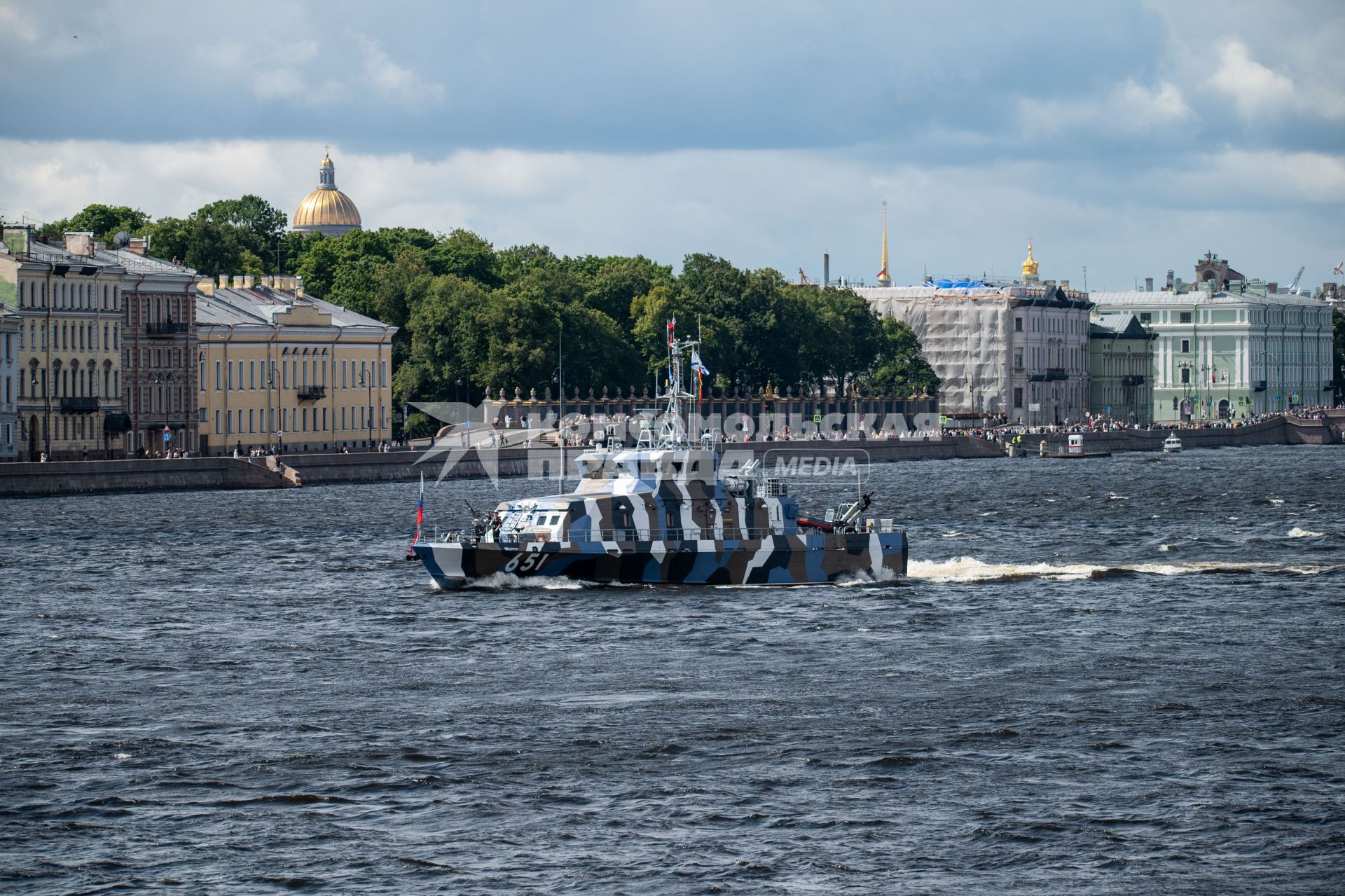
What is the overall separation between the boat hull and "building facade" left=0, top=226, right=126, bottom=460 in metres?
47.8

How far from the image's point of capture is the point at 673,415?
1804 inches

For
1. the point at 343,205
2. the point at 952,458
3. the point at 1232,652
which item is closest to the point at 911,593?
the point at 1232,652

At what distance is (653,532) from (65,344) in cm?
5453

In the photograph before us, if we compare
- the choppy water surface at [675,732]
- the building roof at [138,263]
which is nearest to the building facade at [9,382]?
the building roof at [138,263]

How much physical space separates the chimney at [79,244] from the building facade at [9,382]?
8899 millimetres

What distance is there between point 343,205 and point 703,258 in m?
29.1

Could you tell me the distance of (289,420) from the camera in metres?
110

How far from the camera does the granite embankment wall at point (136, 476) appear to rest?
79750mm

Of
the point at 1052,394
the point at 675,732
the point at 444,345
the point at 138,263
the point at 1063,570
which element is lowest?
the point at 675,732

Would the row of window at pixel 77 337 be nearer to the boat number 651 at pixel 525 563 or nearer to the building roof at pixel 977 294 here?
the boat number 651 at pixel 525 563

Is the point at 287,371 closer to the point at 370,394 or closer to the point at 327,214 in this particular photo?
the point at 370,394

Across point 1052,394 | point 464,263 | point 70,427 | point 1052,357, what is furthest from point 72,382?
point 1052,394

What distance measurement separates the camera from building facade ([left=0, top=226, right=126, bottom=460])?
3585 inches

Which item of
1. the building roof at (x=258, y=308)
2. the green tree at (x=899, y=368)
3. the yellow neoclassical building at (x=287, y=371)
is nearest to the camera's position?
the yellow neoclassical building at (x=287, y=371)
